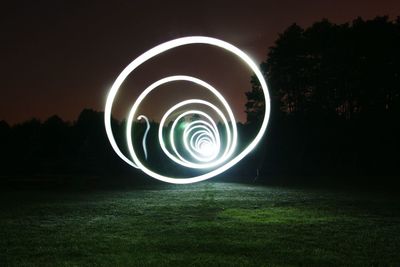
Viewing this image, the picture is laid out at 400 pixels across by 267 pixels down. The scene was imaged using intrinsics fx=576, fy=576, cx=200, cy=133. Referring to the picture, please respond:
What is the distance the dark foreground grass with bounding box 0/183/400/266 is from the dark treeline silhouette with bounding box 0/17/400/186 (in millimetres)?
19642

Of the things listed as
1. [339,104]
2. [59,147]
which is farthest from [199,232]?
[59,147]

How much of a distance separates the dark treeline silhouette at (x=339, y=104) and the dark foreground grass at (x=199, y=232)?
20.6 meters

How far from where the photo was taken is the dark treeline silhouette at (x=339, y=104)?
36000 millimetres

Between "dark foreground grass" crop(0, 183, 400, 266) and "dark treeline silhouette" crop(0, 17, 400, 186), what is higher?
"dark treeline silhouette" crop(0, 17, 400, 186)

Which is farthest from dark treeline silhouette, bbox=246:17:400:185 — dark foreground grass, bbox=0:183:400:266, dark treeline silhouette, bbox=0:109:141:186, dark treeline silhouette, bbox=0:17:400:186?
dark foreground grass, bbox=0:183:400:266

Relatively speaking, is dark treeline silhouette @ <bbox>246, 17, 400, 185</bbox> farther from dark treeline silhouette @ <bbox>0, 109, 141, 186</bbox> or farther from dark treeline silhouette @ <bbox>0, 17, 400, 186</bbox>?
dark treeline silhouette @ <bbox>0, 109, 141, 186</bbox>

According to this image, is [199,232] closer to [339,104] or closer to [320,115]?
[320,115]

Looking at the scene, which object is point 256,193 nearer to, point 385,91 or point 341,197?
point 341,197

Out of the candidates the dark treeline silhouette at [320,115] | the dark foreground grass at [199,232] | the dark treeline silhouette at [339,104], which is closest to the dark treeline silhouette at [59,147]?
the dark treeline silhouette at [320,115]

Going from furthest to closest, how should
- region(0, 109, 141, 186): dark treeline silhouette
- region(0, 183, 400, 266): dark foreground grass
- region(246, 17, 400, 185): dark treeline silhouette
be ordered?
1. region(0, 109, 141, 186): dark treeline silhouette
2. region(246, 17, 400, 185): dark treeline silhouette
3. region(0, 183, 400, 266): dark foreground grass

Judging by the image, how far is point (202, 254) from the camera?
7.95 metres

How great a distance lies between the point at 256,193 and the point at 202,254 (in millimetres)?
10731

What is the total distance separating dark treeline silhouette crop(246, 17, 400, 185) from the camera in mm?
36000

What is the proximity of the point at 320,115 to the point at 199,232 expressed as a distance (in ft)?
99.9
